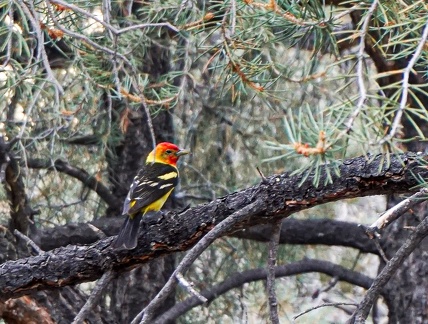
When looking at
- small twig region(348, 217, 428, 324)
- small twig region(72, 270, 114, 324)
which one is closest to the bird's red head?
small twig region(72, 270, 114, 324)

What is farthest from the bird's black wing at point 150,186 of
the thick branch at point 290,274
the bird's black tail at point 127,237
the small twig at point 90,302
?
the small twig at point 90,302

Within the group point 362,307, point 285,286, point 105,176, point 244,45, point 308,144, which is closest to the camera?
point 308,144

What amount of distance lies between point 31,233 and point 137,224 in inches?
56.5

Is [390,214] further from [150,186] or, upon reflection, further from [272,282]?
[150,186]

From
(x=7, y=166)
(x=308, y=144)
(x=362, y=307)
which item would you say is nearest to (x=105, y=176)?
(x=7, y=166)

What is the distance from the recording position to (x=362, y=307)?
232cm

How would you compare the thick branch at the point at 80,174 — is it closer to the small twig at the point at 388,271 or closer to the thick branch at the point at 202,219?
the thick branch at the point at 202,219

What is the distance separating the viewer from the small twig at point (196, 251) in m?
2.17

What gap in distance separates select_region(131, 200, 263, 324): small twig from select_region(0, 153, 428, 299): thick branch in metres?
0.08

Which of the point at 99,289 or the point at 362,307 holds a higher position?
the point at 99,289

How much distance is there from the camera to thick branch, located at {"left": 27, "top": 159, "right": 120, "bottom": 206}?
464 cm

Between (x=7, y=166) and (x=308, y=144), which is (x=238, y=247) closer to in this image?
(x=7, y=166)

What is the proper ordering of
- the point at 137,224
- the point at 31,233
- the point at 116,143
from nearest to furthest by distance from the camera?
the point at 137,224 < the point at 31,233 < the point at 116,143

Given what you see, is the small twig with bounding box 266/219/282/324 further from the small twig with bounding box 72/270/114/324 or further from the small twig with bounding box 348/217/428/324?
Result: the small twig with bounding box 72/270/114/324
